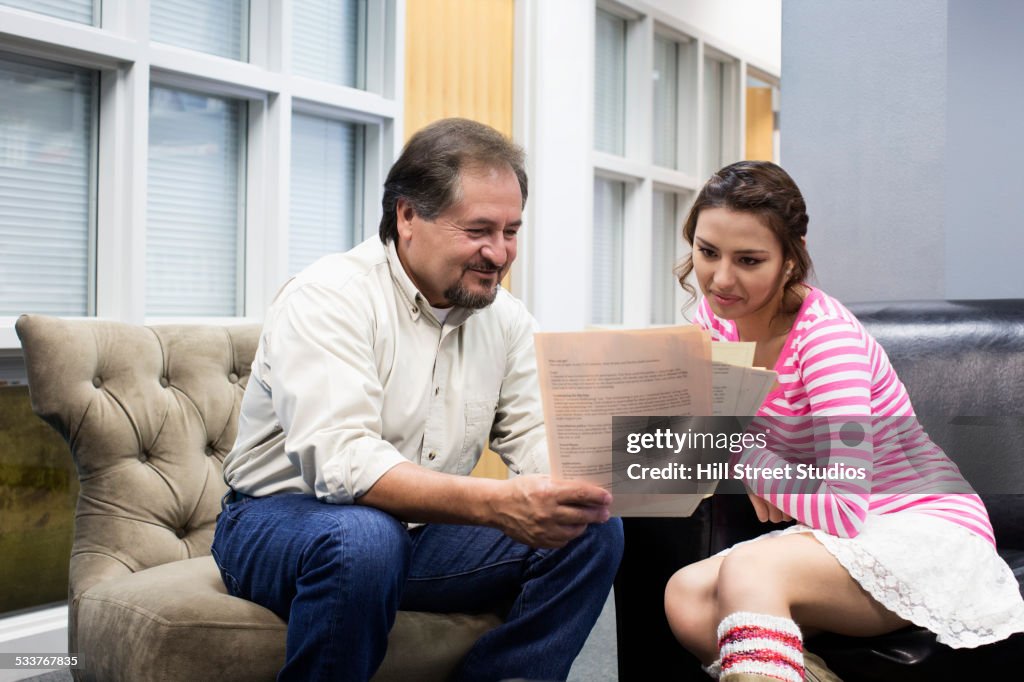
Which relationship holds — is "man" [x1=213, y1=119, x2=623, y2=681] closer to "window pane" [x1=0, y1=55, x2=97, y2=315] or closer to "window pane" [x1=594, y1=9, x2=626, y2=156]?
"window pane" [x1=0, y1=55, x2=97, y2=315]

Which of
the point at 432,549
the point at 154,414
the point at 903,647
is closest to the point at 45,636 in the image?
the point at 154,414

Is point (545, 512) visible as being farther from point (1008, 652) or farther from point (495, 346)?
point (1008, 652)

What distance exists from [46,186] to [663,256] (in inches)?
156

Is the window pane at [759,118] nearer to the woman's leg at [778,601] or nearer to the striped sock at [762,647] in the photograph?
the woman's leg at [778,601]

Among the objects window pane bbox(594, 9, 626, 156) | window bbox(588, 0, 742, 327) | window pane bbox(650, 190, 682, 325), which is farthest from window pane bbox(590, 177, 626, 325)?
window pane bbox(650, 190, 682, 325)

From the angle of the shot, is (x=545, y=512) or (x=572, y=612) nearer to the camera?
(x=545, y=512)

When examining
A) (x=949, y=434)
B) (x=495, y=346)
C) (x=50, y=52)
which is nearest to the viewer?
(x=495, y=346)

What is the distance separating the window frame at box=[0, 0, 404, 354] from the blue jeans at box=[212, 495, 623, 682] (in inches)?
52.6

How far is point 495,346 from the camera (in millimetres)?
1869

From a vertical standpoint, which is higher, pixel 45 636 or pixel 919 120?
pixel 919 120

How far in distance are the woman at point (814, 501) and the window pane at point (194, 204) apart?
6.08 ft

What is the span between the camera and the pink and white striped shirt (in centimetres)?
148

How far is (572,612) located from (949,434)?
3.32ft

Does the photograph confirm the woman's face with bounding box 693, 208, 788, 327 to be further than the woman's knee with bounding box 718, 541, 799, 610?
Yes
